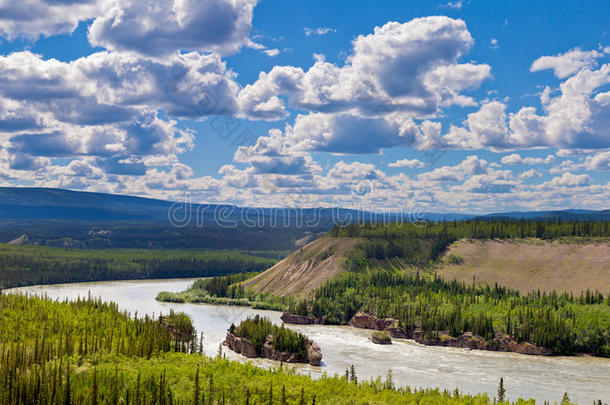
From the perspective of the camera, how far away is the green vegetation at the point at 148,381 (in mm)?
68062

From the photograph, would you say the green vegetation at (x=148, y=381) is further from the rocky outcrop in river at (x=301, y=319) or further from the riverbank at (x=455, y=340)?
the rocky outcrop in river at (x=301, y=319)

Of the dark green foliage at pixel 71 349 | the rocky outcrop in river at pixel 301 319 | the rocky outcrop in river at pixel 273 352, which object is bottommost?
the rocky outcrop in river at pixel 301 319

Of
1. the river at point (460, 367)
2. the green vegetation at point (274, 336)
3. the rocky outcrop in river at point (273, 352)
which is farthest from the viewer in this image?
the green vegetation at point (274, 336)

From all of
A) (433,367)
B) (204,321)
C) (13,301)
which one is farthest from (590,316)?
(13,301)

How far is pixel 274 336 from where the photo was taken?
403ft

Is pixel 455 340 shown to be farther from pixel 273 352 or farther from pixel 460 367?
pixel 273 352

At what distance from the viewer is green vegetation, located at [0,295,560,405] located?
223ft

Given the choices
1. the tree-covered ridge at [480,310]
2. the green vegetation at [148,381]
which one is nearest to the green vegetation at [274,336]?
the green vegetation at [148,381]

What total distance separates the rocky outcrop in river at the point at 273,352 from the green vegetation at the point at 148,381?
23288 millimetres

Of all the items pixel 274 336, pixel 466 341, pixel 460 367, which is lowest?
pixel 460 367

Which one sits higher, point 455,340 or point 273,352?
point 273,352

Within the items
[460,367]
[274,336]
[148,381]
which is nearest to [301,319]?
[274,336]

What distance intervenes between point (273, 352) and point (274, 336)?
160 inches

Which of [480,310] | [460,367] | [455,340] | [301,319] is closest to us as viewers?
[460,367]
